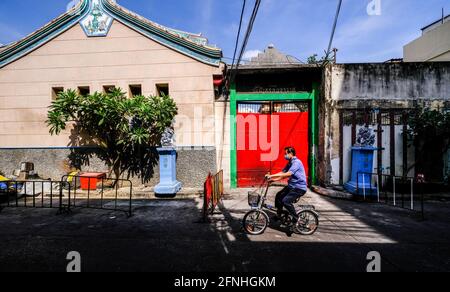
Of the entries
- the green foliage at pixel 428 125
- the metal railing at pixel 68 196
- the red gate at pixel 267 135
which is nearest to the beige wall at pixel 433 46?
the green foliage at pixel 428 125

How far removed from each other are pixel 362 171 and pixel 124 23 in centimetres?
1139

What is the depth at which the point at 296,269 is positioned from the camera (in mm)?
3936

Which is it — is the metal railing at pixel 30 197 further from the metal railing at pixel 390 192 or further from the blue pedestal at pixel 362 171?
the metal railing at pixel 390 192

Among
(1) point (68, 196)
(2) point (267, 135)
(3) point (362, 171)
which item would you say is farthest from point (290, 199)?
(1) point (68, 196)

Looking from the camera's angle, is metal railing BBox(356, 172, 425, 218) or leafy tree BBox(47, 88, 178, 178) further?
leafy tree BBox(47, 88, 178, 178)

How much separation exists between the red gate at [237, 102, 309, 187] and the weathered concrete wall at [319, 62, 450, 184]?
1041 mm

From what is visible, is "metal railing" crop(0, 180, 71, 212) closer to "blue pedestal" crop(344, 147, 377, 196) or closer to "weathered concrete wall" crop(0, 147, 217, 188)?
"weathered concrete wall" crop(0, 147, 217, 188)

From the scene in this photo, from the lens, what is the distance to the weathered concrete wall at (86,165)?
10555 mm

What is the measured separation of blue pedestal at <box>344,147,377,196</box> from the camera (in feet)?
28.6

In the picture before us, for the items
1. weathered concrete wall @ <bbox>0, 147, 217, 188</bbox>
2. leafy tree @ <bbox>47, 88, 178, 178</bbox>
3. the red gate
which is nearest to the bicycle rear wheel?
the red gate

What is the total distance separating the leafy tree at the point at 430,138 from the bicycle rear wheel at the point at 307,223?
22.5ft

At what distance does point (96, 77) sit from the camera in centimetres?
1091

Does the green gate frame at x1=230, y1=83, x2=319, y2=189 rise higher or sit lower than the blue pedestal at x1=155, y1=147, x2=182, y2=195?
higher

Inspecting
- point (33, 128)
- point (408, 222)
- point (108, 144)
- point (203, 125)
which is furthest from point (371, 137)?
point (33, 128)
